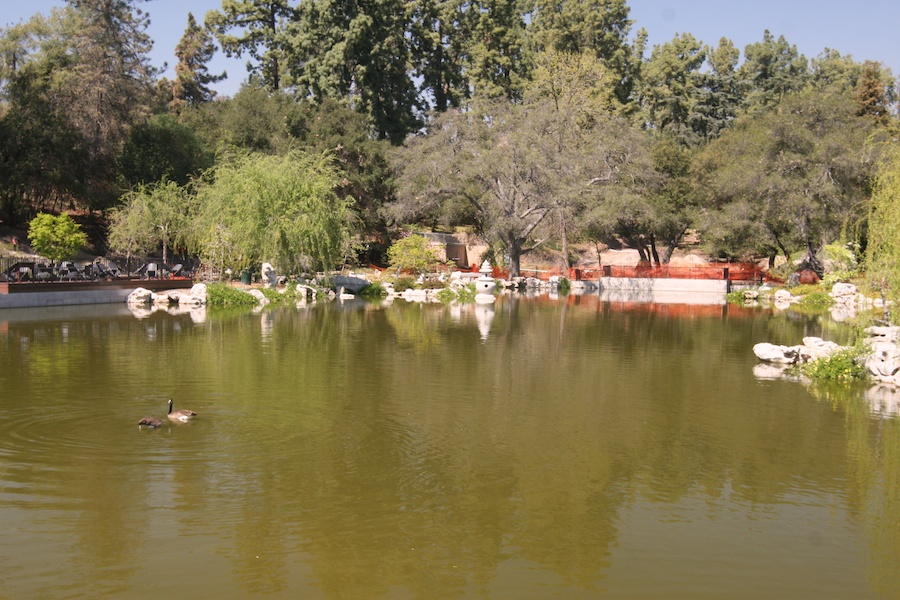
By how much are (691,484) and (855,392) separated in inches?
295

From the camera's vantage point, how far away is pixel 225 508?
8727 mm

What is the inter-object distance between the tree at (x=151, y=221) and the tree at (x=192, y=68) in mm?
32633

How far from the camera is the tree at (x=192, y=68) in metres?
68.9

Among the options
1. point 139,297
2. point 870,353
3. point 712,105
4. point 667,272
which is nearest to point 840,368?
point 870,353

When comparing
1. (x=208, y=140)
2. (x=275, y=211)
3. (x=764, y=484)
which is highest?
(x=208, y=140)

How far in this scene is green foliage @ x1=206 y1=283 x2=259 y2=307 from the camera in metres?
31.7

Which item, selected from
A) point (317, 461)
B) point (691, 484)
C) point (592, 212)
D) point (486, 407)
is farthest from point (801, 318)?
point (317, 461)

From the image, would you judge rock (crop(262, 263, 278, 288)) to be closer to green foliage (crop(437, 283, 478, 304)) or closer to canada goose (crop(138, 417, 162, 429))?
green foliage (crop(437, 283, 478, 304))

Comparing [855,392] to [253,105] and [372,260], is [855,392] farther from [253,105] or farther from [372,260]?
[253,105]

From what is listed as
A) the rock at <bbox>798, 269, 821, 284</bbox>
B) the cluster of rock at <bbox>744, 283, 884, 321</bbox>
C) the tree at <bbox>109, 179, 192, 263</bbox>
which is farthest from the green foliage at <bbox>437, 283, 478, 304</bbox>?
the rock at <bbox>798, 269, 821, 284</bbox>

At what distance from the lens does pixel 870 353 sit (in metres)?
17.1

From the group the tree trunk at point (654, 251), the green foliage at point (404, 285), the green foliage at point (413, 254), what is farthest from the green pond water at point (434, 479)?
the tree trunk at point (654, 251)

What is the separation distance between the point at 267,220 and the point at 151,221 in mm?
5539

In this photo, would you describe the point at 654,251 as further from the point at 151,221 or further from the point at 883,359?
the point at 883,359
